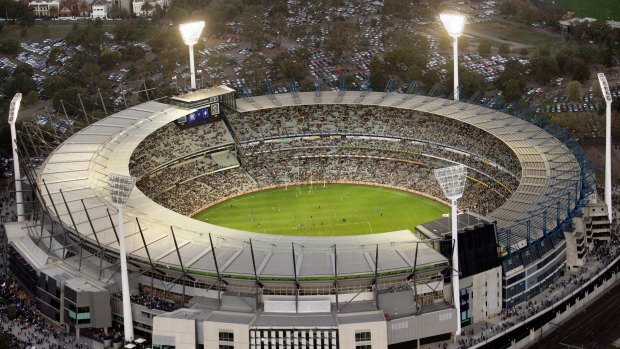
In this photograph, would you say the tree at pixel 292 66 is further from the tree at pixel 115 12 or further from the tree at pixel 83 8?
the tree at pixel 83 8

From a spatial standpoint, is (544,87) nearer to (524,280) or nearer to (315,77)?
(315,77)

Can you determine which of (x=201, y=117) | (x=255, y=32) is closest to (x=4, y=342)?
(x=201, y=117)

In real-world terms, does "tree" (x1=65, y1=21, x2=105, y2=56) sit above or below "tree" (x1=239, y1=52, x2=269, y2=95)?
above

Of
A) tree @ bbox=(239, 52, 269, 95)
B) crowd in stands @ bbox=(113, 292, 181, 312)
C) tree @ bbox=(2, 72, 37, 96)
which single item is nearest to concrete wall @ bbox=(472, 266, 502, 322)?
crowd in stands @ bbox=(113, 292, 181, 312)

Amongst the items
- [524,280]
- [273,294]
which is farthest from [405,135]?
[273,294]

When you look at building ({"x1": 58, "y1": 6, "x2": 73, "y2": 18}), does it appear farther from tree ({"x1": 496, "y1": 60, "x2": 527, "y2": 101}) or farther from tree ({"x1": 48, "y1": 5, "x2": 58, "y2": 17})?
tree ({"x1": 496, "y1": 60, "x2": 527, "y2": 101})

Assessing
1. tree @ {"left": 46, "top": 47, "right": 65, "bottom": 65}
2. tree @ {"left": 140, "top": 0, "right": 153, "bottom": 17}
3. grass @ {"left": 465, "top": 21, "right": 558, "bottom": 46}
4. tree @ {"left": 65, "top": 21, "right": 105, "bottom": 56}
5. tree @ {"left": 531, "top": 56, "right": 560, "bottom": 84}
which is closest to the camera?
tree @ {"left": 531, "top": 56, "right": 560, "bottom": 84}

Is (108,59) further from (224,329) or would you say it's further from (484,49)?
(224,329)
